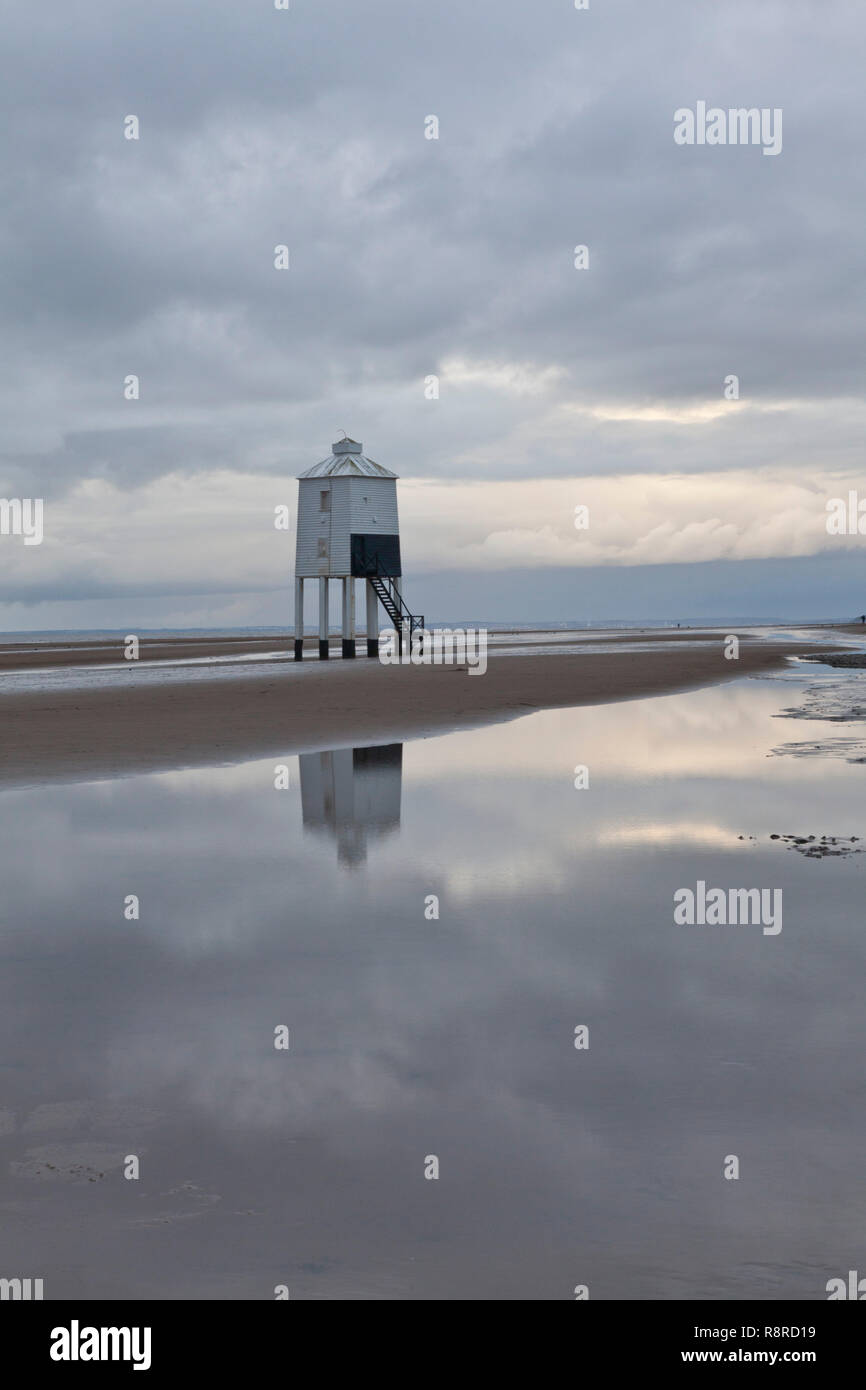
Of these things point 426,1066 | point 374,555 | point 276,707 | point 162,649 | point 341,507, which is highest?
point 341,507

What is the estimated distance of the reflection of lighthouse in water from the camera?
14125 mm

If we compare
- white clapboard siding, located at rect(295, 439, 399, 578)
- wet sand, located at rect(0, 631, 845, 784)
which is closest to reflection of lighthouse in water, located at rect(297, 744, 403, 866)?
wet sand, located at rect(0, 631, 845, 784)

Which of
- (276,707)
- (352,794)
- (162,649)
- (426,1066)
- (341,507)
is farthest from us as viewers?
(162,649)

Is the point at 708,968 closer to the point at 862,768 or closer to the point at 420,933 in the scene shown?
the point at 420,933

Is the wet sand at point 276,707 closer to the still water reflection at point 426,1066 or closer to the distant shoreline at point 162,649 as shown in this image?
the still water reflection at point 426,1066

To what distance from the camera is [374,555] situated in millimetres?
60406

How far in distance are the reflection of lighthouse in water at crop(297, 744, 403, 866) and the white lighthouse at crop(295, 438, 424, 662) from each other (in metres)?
37.0

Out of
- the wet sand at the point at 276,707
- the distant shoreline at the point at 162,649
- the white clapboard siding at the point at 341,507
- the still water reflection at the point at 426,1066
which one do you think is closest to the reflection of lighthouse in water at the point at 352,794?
the still water reflection at the point at 426,1066

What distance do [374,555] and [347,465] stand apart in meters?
4.58

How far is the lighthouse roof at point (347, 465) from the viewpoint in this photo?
194 ft

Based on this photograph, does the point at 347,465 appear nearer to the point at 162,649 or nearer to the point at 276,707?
the point at 276,707

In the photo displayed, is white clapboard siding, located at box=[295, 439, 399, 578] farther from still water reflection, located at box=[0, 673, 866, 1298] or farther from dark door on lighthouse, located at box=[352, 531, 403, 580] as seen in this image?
A: still water reflection, located at box=[0, 673, 866, 1298]

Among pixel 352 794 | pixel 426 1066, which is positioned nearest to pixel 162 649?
pixel 352 794

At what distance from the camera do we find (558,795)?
17031 mm
